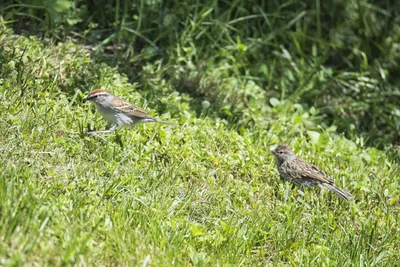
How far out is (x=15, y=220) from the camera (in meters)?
4.86

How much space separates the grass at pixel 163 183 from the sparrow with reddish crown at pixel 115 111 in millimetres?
131

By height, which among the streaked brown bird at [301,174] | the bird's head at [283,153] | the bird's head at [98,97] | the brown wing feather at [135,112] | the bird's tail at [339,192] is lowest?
the bird's tail at [339,192]

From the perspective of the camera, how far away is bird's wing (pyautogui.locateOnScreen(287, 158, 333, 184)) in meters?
7.18

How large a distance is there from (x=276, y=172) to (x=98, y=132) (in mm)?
1974

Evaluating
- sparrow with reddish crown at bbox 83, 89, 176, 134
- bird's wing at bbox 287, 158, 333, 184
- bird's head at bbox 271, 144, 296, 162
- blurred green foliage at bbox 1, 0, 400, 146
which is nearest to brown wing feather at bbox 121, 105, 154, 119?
sparrow with reddish crown at bbox 83, 89, 176, 134

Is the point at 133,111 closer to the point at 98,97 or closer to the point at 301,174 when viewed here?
the point at 98,97

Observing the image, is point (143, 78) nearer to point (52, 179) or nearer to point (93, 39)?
point (93, 39)

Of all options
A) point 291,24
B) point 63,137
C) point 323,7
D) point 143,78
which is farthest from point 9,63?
point 323,7

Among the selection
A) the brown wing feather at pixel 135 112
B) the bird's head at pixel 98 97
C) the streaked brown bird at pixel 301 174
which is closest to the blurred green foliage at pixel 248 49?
the streaked brown bird at pixel 301 174

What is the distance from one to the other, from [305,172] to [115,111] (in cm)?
211

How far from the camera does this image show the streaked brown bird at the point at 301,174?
7.14 metres

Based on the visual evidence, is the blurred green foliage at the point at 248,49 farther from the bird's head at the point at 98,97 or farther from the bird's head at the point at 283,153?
the bird's head at the point at 98,97

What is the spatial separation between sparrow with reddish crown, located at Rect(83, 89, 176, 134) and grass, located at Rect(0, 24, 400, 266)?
0.13 metres

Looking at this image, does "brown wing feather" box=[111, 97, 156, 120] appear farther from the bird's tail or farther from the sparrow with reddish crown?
the bird's tail
